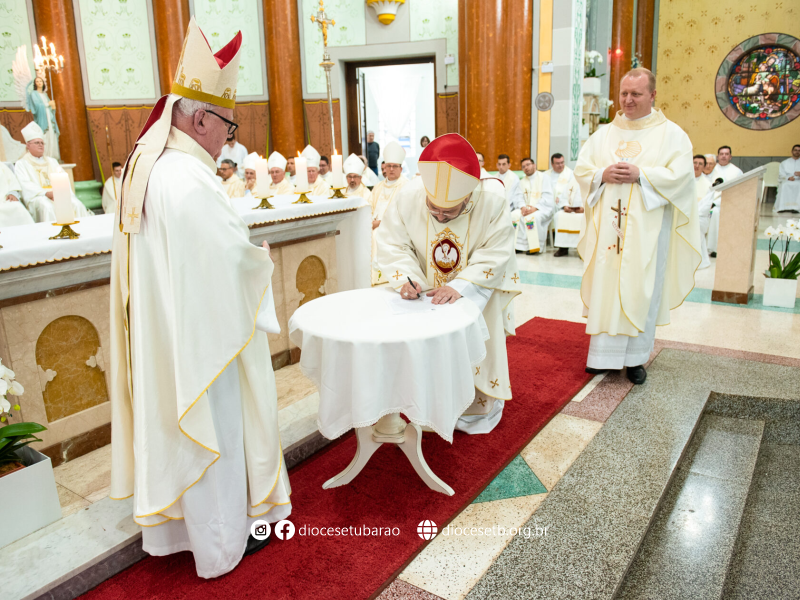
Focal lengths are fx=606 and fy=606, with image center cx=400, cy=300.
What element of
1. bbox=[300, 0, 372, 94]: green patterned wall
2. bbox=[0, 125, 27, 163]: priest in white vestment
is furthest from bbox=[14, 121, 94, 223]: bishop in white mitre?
bbox=[300, 0, 372, 94]: green patterned wall

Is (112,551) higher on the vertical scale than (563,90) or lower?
lower

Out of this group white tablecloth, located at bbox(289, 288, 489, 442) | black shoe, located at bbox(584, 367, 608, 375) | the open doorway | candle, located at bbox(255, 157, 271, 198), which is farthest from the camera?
the open doorway

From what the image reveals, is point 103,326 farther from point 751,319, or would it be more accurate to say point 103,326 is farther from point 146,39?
point 146,39

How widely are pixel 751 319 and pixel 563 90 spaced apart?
5.64m

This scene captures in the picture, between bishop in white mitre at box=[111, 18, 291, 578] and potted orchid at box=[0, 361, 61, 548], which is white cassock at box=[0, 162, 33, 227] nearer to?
potted orchid at box=[0, 361, 61, 548]

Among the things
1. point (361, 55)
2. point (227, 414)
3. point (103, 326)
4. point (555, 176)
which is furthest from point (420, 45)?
point (227, 414)

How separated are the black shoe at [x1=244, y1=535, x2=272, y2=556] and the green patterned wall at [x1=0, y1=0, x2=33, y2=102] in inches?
411

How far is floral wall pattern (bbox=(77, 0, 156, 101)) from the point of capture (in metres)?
10.5

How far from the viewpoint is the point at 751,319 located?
5.02m

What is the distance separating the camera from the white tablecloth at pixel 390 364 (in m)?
2.13

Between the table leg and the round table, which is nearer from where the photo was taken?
the round table

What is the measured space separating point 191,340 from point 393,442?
3.42 ft

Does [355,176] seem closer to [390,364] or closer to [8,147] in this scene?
[390,364]

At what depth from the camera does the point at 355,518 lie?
2393 millimetres
